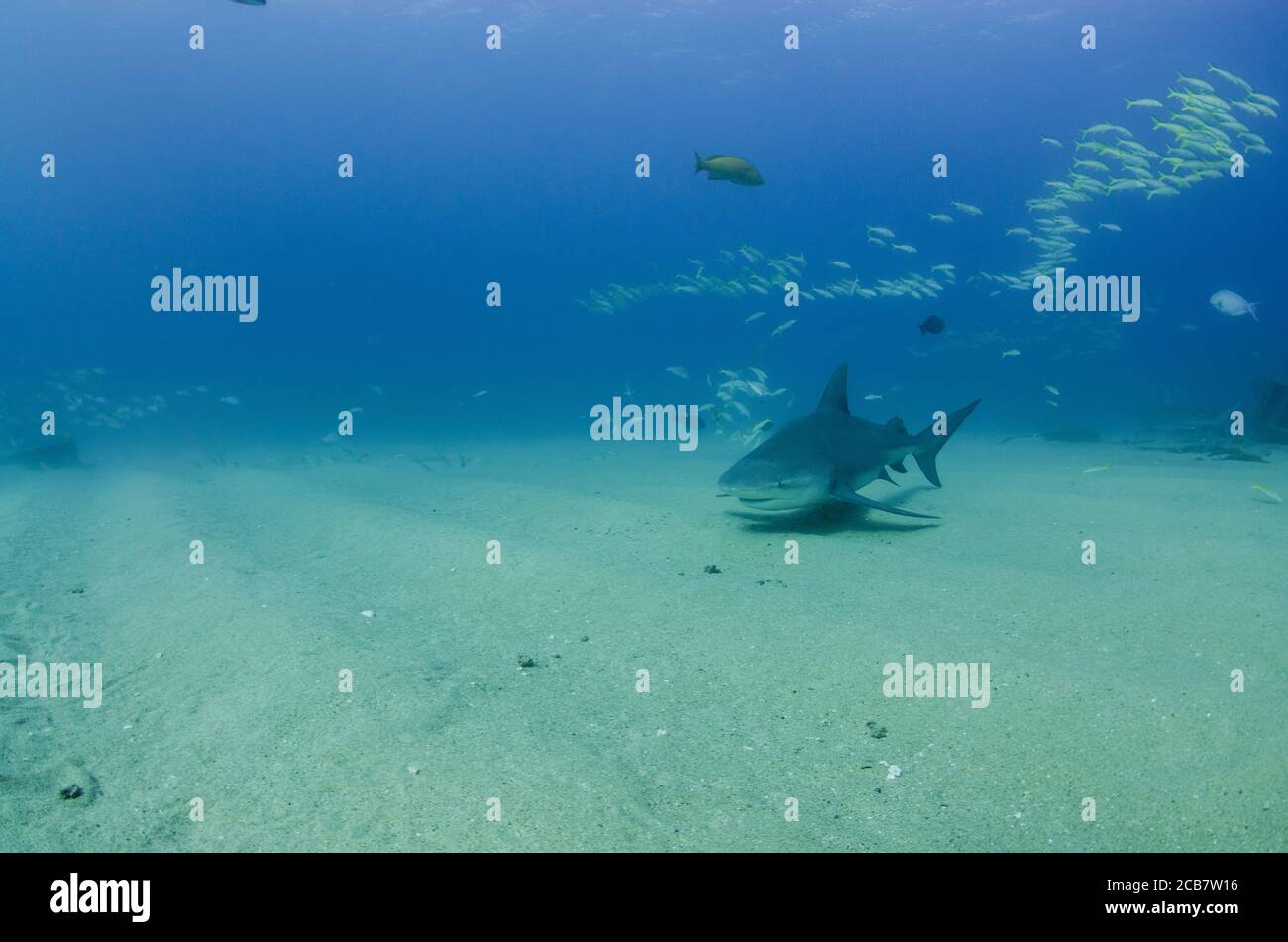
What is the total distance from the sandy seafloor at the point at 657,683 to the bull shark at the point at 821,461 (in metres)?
0.50

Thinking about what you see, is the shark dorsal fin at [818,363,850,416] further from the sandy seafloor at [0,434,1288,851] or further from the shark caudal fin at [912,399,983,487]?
the sandy seafloor at [0,434,1288,851]

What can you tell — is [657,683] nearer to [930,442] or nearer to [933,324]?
[930,442]

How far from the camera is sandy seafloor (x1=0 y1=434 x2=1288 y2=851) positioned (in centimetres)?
267

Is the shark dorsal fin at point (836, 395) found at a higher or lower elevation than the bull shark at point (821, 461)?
higher

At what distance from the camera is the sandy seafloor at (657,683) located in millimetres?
2672

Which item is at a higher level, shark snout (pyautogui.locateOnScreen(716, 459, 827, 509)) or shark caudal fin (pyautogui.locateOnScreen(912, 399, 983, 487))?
shark caudal fin (pyautogui.locateOnScreen(912, 399, 983, 487))

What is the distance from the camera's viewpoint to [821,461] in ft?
22.7

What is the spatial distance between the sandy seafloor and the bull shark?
1.64ft

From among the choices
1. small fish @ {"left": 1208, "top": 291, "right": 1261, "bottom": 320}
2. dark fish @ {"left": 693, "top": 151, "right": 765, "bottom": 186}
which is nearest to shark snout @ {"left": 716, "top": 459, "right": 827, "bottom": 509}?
dark fish @ {"left": 693, "top": 151, "right": 765, "bottom": 186}

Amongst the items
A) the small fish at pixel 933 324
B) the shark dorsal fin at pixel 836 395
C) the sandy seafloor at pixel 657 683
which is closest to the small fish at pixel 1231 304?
the small fish at pixel 933 324

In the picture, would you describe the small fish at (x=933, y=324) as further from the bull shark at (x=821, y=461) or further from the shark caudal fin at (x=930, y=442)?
the bull shark at (x=821, y=461)

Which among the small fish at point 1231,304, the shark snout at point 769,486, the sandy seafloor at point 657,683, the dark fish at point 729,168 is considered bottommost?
the sandy seafloor at point 657,683

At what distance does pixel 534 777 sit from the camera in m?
2.96
